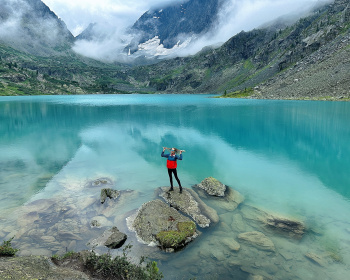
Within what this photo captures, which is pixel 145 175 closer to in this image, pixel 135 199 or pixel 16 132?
pixel 135 199

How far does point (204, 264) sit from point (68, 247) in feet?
24.1

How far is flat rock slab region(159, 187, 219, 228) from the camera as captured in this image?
14782mm

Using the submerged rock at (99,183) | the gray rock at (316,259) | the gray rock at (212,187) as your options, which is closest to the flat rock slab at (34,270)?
the gray rock at (316,259)

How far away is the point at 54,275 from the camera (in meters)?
8.27

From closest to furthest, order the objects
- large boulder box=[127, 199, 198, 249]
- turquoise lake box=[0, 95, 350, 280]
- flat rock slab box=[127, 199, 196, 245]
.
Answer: turquoise lake box=[0, 95, 350, 280]
large boulder box=[127, 199, 198, 249]
flat rock slab box=[127, 199, 196, 245]

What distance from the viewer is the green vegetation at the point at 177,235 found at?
12.1 metres

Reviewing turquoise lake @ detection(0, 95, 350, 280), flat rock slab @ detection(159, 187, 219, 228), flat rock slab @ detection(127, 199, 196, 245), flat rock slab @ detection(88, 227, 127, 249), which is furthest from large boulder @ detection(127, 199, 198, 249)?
flat rock slab @ detection(88, 227, 127, 249)

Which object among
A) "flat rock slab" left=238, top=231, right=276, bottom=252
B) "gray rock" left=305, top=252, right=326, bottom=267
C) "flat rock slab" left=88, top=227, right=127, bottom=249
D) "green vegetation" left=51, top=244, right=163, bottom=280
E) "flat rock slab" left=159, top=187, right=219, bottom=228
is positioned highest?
"green vegetation" left=51, top=244, right=163, bottom=280

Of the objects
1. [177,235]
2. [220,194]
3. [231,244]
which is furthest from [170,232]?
[220,194]

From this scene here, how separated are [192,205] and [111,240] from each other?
648 centimetres

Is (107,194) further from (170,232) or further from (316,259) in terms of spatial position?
(316,259)

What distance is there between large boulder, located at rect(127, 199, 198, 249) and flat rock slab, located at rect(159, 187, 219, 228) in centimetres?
83

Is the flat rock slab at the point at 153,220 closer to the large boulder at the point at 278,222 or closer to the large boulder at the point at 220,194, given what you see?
the large boulder at the point at 220,194

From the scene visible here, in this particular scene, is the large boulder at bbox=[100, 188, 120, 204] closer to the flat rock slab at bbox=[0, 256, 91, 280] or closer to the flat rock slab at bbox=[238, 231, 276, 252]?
the flat rock slab at bbox=[0, 256, 91, 280]
